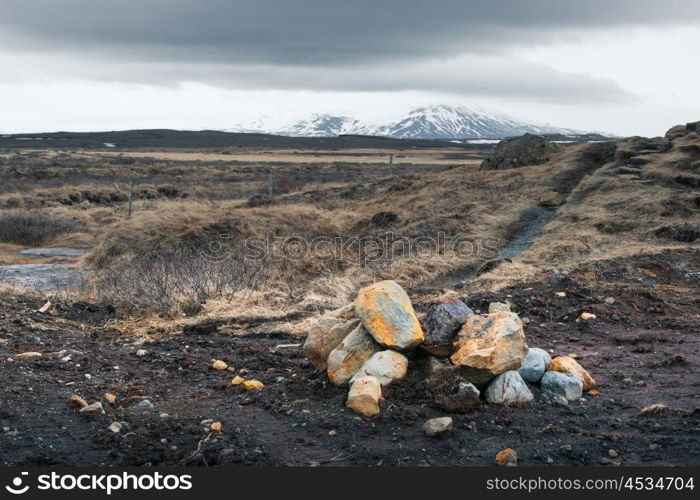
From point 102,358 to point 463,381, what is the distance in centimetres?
336

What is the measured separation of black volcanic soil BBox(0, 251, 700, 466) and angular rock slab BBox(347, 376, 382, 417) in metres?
0.07

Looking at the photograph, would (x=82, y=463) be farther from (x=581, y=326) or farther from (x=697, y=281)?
(x=697, y=281)

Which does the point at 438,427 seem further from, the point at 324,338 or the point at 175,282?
the point at 175,282

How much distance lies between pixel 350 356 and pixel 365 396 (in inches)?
24.6

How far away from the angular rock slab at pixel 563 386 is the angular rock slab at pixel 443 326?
76 centimetres

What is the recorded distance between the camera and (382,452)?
14.0 ft

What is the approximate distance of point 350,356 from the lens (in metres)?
5.45

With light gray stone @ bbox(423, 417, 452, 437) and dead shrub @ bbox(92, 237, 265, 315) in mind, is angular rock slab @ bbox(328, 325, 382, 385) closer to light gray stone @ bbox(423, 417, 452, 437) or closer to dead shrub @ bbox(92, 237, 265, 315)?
light gray stone @ bbox(423, 417, 452, 437)

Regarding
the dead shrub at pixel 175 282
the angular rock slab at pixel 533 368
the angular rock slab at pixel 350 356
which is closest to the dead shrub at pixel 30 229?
the dead shrub at pixel 175 282

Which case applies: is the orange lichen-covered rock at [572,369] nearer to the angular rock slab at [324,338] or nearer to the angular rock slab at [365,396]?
the angular rock slab at [365,396]

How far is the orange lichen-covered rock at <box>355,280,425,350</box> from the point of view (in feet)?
17.5

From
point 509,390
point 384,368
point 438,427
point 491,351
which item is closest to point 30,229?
point 384,368

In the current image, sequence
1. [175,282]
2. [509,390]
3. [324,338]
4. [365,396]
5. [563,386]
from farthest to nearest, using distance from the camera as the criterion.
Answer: [175,282], [324,338], [563,386], [509,390], [365,396]

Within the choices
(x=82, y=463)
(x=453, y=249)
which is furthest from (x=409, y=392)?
(x=453, y=249)
